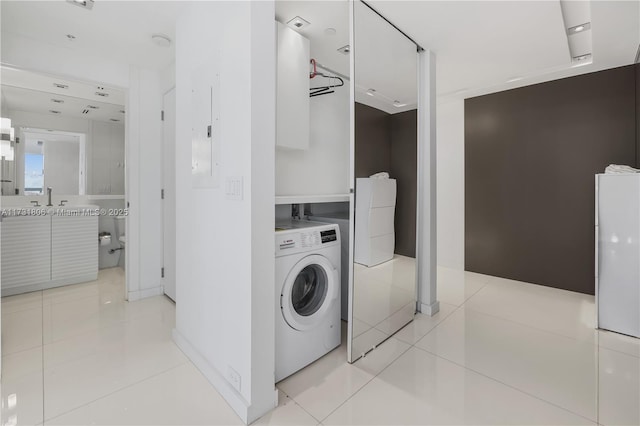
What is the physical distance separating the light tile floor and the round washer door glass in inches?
14.5

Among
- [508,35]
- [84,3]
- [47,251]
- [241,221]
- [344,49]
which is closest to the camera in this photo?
[241,221]

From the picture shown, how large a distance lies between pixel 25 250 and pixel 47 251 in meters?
0.18

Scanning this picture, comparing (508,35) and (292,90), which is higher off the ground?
(508,35)

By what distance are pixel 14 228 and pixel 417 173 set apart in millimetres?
4253

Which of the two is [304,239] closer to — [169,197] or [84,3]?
[169,197]

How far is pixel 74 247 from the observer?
3.47 metres

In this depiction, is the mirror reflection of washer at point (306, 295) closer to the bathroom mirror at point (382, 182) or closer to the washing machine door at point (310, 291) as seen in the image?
the washing machine door at point (310, 291)

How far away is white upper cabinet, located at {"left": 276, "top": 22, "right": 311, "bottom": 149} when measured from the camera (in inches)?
80.5

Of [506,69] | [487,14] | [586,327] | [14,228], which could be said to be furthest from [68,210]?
[586,327]

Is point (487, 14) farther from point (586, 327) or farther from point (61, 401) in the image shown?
point (61, 401)

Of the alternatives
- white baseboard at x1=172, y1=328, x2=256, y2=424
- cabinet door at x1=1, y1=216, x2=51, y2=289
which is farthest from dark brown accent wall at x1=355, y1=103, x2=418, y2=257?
cabinet door at x1=1, y1=216, x2=51, y2=289

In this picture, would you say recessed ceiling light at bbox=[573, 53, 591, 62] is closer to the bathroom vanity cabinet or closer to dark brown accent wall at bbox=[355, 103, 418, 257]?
dark brown accent wall at bbox=[355, 103, 418, 257]

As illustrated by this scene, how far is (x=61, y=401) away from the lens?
155 cm

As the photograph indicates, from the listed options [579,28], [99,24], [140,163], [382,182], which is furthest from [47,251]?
[579,28]
